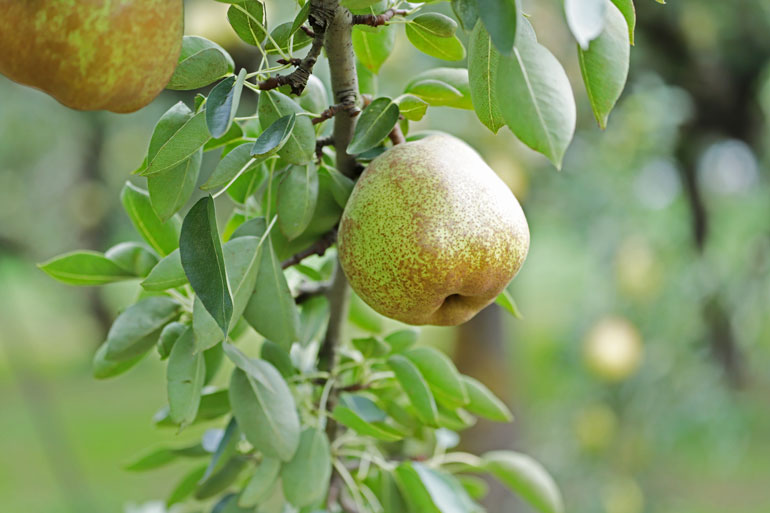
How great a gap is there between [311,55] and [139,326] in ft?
0.79

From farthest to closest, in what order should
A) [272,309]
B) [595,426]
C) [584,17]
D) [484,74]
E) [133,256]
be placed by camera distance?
1. [595,426]
2. [133,256]
3. [272,309]
4. [484,74]
5. [584,17]

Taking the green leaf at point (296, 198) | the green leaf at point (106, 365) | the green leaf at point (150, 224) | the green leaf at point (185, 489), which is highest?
the green leaf at point (296, 198)

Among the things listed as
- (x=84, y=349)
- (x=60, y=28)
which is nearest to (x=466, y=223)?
(x=60, y=28)

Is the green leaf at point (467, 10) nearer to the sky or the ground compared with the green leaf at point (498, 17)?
nearer to the ground

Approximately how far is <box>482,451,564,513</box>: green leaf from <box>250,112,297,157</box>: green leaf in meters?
0.44

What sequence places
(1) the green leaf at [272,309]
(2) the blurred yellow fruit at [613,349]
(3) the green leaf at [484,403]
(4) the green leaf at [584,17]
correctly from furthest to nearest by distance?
(2) the blurred yellow fruit at [613,349], (3) the green leaf at [484,403], (1) the green leaf at [272,309], (4) the green leaf at [584,17]

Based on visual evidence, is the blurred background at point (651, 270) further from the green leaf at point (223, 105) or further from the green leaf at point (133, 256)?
the green leaf at point (223, 105)

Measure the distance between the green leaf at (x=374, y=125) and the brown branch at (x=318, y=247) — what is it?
0.39ft

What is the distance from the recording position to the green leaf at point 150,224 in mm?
614

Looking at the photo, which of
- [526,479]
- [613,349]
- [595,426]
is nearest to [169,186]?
[526,479]

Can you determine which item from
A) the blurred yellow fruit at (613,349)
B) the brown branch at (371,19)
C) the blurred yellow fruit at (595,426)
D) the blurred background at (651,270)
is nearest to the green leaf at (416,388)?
the brown branch at (371,19)

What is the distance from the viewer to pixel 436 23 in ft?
1.61

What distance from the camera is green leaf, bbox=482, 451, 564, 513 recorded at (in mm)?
738

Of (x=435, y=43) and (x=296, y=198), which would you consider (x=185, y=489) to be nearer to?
(x=296, y=198)
